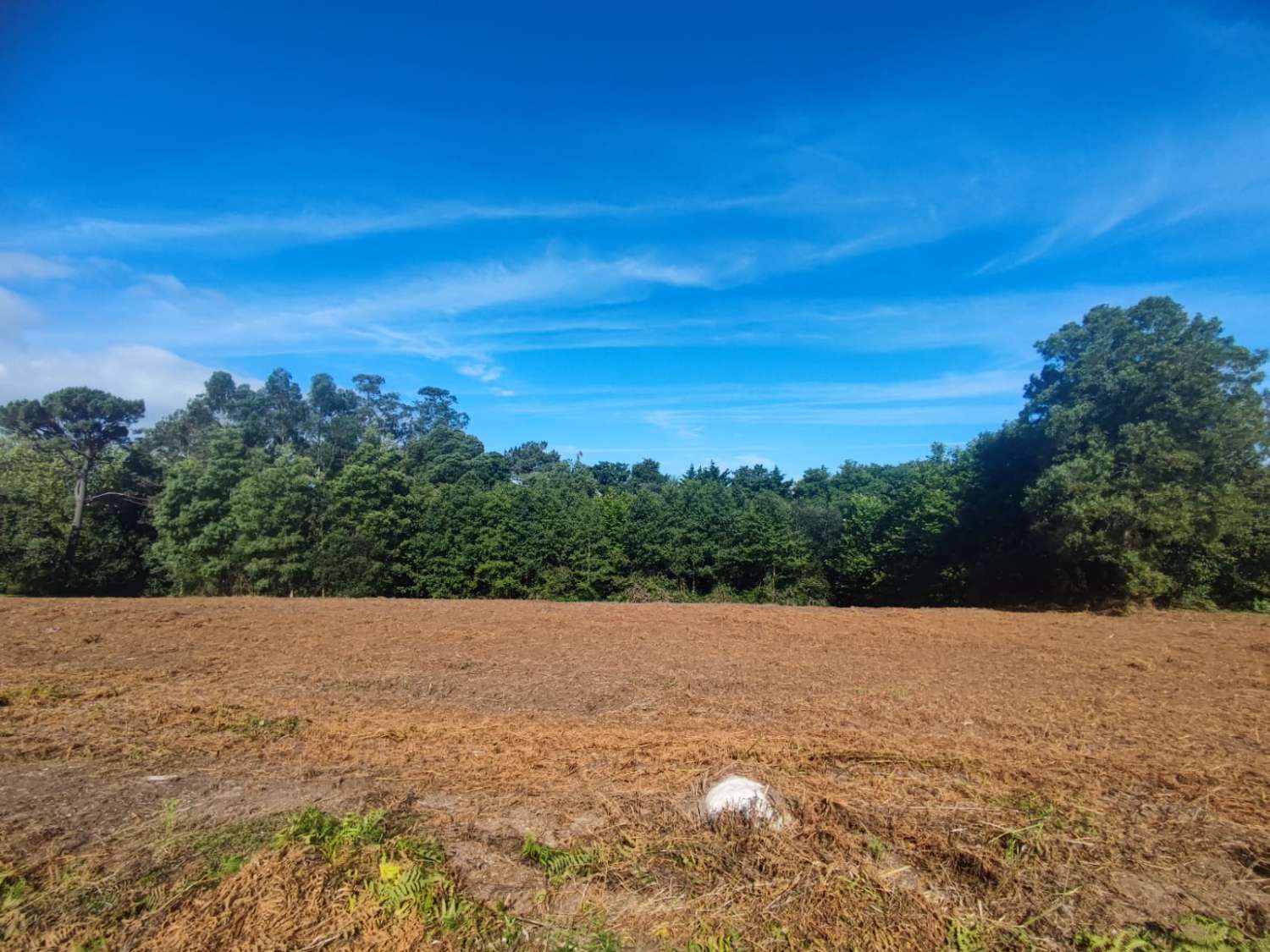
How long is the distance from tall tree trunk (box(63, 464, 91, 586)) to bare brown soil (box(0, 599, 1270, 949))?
30.6 meters

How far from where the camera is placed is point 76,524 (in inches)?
1384

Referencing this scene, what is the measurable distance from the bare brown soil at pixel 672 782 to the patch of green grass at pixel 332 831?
205mm

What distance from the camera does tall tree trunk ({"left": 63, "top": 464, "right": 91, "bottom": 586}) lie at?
34.4 m

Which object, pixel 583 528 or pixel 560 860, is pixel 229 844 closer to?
pixel 560 860

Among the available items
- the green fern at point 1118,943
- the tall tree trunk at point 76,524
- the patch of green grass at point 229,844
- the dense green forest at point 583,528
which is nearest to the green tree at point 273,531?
the dense green forest at point 583,528

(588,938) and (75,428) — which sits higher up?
(75,428)

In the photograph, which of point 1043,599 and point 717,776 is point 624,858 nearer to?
point 717,776

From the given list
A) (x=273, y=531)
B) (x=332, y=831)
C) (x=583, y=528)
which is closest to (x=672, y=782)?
(x=332, y=831)

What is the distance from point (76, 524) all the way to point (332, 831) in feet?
139

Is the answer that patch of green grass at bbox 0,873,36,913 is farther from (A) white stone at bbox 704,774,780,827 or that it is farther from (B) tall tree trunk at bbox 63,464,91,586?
(B) tall tree trunk at bbox 63,464,91,586

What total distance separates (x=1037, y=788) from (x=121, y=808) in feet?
20.0

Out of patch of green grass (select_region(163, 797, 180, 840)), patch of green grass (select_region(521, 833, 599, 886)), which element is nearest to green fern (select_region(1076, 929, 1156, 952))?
patch of green grass (select_region(521, 833, 599, 886))

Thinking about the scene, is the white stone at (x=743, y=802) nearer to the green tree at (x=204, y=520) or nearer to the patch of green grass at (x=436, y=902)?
the patch of green grass at (x=436, y=902)

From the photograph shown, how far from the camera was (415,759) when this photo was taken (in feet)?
17.3
